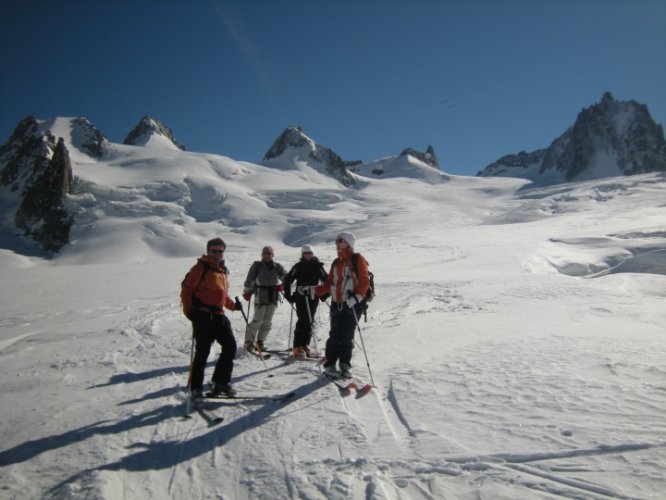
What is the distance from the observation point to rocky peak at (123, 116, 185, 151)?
391 ft

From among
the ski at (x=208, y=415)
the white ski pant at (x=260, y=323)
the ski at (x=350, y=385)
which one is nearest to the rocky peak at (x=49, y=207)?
the white ski pant at (x=260, y=323)

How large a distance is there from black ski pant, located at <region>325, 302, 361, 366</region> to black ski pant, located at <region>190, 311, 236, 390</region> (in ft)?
4.74

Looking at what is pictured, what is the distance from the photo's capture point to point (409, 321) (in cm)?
994

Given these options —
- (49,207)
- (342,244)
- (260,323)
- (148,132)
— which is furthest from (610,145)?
(342,244)

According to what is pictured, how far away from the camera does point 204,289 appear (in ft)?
17.5

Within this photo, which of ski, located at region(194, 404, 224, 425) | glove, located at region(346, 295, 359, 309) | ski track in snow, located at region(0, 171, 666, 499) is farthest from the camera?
glove, located at region(346, 295, 359, 309)

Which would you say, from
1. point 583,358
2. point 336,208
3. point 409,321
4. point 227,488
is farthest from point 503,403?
point 336,208

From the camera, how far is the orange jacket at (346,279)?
593cm

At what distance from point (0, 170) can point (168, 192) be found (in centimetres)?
4466

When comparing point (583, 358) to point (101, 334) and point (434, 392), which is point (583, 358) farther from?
point (101, 334)

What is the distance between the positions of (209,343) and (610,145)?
171 meters

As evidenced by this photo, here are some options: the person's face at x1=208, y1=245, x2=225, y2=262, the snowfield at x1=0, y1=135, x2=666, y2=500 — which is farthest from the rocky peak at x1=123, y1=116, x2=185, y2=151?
the person's face at x1=208, y1=245, x2=225, y2=262

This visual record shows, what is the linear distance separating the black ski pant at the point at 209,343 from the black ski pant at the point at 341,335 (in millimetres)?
1444

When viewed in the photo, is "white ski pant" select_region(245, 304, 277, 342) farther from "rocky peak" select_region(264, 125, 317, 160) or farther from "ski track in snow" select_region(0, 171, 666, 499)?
"rocky peak" select_region(264, 125, 317, 160)
